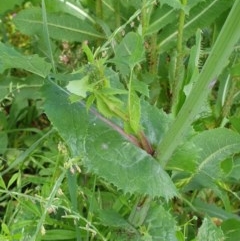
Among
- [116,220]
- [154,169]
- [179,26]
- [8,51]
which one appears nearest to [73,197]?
[116,220]

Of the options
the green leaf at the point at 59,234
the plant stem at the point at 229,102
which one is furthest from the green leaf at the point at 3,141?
the plant stem at the point at 229,102

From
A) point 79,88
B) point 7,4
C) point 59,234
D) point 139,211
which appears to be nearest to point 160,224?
point 139,211

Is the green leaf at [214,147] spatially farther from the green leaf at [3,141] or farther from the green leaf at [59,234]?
the green leaf at [3,141]

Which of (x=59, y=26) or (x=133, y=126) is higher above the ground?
(x=59, y=26)

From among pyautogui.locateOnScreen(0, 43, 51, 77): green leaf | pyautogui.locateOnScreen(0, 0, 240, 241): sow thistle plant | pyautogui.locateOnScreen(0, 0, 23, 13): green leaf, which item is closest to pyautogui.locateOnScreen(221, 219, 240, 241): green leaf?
pyautogui.locateOnScreen(0, 0, 240, 241): sow thistle plant

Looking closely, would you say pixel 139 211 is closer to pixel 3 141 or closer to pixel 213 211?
pixel 213 211

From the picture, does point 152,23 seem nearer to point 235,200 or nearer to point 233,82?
point 233,82

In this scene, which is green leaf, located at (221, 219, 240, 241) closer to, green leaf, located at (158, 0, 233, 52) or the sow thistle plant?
the sow thistle plant
